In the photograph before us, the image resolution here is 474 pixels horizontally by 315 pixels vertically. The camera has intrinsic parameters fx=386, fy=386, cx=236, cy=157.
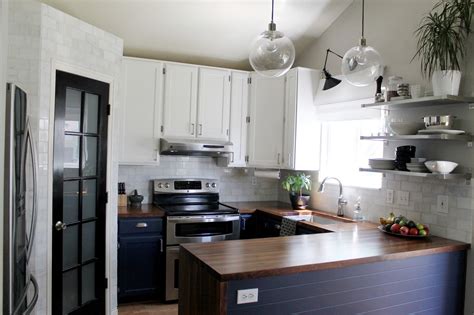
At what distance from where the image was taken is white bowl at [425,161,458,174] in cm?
257

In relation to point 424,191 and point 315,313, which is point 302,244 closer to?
point 315,313

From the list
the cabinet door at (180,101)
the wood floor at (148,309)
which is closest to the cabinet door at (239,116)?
the cabinet door at (180,101)

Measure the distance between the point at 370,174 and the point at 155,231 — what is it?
6.93 ft

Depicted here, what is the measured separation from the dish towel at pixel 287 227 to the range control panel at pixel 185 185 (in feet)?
3.65

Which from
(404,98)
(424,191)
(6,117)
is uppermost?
(404,98)

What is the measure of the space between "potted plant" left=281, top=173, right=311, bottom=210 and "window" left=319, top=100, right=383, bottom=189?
209 millimetres

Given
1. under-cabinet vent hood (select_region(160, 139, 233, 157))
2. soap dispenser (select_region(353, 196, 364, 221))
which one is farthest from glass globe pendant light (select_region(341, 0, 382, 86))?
under-cabinet vent hood (select_region(160, 139, 233, 157))

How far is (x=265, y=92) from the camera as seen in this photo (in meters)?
4.30

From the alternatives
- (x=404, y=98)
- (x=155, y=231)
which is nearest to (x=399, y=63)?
(x=404, y=98)

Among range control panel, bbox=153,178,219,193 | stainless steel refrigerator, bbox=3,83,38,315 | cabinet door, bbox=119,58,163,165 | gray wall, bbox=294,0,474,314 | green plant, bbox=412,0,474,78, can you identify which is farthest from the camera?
range control panel, bbox=153,178,219,193

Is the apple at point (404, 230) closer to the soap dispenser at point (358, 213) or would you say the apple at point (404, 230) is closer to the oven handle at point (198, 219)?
the soap dispenser at point (358, 213)

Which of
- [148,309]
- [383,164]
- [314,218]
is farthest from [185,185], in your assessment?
[383,164]

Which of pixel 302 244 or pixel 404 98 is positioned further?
→ pixel 404 98

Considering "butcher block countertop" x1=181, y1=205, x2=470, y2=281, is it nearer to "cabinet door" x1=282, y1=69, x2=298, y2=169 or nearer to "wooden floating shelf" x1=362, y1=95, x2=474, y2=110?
"wooden floating shelf" x1=362, y1=95, x2=474, y2=110
